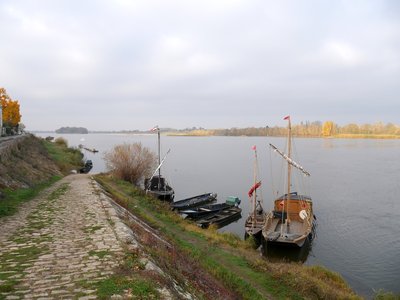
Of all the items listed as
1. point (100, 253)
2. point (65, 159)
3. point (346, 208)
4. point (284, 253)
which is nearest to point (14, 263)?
point (100, 253)

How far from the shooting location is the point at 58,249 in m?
8.95

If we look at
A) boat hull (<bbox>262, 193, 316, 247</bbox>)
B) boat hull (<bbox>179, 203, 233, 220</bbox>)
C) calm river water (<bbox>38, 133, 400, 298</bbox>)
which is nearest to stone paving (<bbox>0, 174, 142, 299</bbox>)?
boat hull (<bbox>262, 193, 316, 247</bbox>)

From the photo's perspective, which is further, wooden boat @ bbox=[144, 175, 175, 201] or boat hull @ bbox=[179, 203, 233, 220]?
wooden boat @ bbox=[144, 175, 175, 201]

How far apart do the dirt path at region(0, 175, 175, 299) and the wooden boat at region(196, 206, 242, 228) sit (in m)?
16.2

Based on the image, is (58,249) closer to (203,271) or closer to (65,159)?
(203,271)

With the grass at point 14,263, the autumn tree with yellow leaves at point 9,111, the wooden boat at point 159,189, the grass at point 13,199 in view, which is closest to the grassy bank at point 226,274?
the grass at point 14,263

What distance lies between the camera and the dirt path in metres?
6.60

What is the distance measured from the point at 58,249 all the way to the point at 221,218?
2359cm

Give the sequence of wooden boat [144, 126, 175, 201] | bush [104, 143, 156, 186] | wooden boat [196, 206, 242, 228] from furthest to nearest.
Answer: bush [104, 143, 156, 186]
wooden boat [144, 126, 175, 201]
wooden boat [196, 206, 242, 228]

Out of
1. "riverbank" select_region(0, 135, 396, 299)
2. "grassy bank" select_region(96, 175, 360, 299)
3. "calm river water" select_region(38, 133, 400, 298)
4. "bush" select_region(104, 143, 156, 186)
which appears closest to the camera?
"riverbank" select_region(0, 135, 396, 299)

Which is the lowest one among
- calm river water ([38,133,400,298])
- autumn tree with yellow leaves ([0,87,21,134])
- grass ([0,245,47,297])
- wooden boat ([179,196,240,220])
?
calm river water ([38,133,400,298])

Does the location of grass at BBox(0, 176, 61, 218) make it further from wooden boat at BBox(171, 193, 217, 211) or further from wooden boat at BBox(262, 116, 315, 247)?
wooden boat at BBox(171, 193, 217, 211)

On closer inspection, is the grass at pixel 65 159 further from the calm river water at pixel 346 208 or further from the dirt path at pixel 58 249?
the dirt path at pixel 58 249

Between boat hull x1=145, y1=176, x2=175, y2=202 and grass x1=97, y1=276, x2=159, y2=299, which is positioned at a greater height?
grass x1=97, y1=276, x2=159, y2=299
